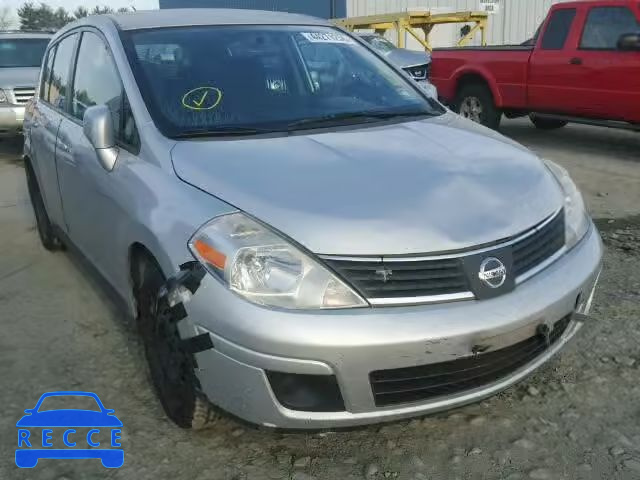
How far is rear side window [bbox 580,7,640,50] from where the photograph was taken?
762 cm

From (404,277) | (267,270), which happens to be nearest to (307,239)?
(267,270)

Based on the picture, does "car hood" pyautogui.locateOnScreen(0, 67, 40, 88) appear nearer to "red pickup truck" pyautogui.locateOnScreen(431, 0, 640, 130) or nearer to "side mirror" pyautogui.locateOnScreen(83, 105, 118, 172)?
"red pickup truck" pyautogui.locateOnScreen(431, 0, 640, 130)

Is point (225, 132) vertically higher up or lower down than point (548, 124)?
higher up

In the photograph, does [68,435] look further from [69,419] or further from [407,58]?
[407,58]

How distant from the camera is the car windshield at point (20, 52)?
1026cm

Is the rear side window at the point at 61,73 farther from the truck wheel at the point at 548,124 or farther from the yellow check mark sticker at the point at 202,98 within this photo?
the truck wheel at the point at 548,124

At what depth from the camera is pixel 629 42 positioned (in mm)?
7270

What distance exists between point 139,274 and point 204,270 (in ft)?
2.17

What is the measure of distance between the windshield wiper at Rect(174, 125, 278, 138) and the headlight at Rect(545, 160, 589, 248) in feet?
4.23

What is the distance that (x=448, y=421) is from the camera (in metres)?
2.64

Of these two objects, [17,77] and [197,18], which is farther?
[17,77]

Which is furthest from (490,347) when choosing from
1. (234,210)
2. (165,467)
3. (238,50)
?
(238,50)

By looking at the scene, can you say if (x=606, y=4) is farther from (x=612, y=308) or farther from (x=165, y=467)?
(x=165, y=467)

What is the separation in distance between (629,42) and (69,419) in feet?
22.8
